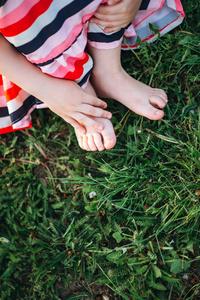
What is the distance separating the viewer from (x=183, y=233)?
1415 millimetres

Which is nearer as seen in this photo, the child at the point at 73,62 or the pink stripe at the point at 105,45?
the child at the point at 73,62

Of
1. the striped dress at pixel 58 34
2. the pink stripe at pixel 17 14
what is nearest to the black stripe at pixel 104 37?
the striped dress at pixel 58 34

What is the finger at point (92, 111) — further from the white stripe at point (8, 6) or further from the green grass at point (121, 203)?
the white stripe at point (8, 6)

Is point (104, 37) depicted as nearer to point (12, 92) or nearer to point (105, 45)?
point (105, 45)

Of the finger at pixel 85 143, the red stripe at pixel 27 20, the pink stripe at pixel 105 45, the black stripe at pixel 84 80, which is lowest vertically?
the finger at pixel 85 143

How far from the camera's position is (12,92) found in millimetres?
1461

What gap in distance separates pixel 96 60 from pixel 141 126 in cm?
45

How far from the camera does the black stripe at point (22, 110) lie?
150cm

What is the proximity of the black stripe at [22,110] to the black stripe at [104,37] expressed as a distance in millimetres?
487

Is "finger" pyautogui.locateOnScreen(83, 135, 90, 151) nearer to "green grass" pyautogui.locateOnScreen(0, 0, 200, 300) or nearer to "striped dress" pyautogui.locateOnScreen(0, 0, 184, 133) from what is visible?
"green grass" pyautogui.locateOnScreen(0, 0, 200, 300)

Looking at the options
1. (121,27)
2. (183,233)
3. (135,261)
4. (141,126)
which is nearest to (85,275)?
Answer: (135,261)

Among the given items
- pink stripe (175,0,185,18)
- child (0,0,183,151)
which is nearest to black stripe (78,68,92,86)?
child (0,0,183,151)

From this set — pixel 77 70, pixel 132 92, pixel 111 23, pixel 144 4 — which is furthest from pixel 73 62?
pixel 144 4

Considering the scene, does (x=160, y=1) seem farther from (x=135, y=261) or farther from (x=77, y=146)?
(x=135, y=261)
